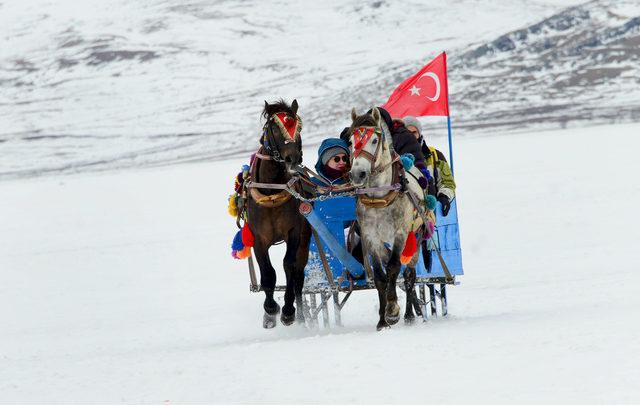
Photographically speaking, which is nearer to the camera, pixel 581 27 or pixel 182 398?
pixel 182 398

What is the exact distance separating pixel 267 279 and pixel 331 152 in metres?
1.36

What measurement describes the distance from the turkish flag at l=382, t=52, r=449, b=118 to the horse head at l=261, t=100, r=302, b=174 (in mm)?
2404

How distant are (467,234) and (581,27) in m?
63.9

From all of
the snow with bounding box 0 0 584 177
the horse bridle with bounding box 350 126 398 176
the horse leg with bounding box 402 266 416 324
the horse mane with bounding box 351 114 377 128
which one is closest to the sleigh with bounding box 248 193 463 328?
the horse leg with bounding box 402 266 416 324

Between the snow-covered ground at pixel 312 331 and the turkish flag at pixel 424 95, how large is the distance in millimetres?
A: 2222

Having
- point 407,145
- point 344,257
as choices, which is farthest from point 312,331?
point 407,145

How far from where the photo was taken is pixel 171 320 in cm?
1225

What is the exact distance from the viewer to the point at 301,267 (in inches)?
361

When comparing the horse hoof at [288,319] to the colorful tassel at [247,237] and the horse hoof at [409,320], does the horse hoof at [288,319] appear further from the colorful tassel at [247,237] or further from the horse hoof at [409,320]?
the horse hoof at [409,320]

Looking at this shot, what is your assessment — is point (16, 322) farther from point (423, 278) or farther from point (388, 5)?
point (388, 5)

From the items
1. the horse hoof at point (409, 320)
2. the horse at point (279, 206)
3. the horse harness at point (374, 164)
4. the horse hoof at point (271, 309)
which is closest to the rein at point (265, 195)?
the horse at point (279, 206)

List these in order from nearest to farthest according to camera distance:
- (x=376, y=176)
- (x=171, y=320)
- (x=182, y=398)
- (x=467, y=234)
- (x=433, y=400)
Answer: (x=433, y=400) < (x=182, y=398) < (x=376, y=176) < (x=171, y=320) < (x=467, y=234)

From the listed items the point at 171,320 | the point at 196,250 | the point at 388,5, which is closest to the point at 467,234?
the point at 196,250

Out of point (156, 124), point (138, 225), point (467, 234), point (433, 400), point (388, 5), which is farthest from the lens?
point (388, 5)
